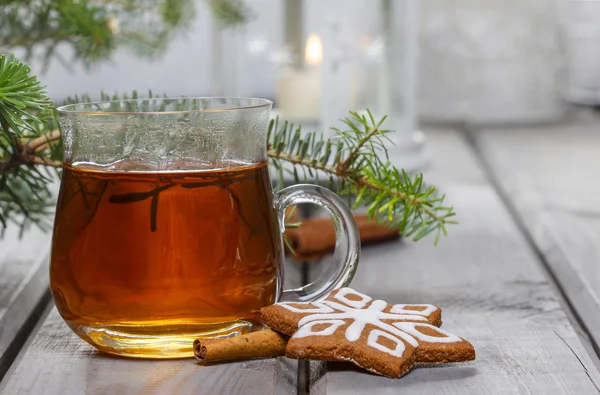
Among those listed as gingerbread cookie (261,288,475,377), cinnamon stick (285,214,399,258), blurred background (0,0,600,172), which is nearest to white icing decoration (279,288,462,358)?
gingerbread cookie (261,288,475,377)

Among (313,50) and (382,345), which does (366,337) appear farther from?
(313,50)

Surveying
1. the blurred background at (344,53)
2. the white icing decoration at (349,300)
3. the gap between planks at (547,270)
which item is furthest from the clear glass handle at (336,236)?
the blurred background at (344,53)

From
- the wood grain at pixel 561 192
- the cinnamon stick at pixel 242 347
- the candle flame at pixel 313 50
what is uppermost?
the candle flame at pixel 313 50

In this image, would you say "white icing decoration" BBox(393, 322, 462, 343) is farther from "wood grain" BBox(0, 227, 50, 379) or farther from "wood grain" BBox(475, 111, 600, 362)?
"wood grain" BBox(0, 227, 50, 379)

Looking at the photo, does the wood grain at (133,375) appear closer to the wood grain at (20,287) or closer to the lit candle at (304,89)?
the wood grain at (20,287)

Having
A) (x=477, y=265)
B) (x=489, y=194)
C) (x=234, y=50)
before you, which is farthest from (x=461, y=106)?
(x=477, y=265)

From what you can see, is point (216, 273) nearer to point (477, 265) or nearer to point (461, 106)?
point (477, 265)
